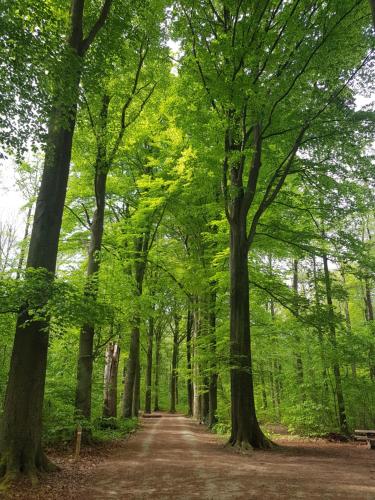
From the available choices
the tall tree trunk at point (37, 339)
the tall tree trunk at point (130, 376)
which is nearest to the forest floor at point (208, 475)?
the tall tree trunk at point (37, 339)

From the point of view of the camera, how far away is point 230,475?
6.53 metres

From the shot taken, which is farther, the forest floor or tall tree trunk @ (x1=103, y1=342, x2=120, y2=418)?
tall tree trunk @ (x1=103, y1=342, x2=120, y2=418)

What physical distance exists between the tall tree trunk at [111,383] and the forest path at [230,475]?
429cm

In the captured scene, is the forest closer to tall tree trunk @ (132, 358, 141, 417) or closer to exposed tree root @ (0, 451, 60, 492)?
exposed tree root @ (0, 451, 60, 492)

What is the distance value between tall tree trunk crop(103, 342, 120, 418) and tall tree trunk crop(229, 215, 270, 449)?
5.25 m

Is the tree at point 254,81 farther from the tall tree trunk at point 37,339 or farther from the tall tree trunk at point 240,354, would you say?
the tall tree trunk at point 37,339

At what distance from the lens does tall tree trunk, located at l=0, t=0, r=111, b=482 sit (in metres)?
6.19

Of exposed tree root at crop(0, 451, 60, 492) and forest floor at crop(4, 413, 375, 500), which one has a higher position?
exposed tree root at crop(0, 451, 60, 492)

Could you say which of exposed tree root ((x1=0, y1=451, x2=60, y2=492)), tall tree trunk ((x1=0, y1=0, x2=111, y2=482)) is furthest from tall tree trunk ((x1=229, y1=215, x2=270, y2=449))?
exposed tree root ((x1=0, y1=451, x2=60, y2=492))

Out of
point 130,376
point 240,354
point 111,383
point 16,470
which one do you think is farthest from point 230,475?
point 130,376

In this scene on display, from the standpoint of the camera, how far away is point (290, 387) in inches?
642

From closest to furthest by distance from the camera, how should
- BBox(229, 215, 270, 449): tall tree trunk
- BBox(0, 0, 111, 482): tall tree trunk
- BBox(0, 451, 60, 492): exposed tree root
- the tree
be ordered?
1. BBox(0, 451, 60, 492): exposed tree root
2. BBox(0, 0, 111, 482): tall tree trunk
3. the tree
4. BBox(229, 215, 270, 449): tall tree trunk

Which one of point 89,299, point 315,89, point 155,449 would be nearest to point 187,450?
point 155,449

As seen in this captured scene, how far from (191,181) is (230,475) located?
9977 millimetres
